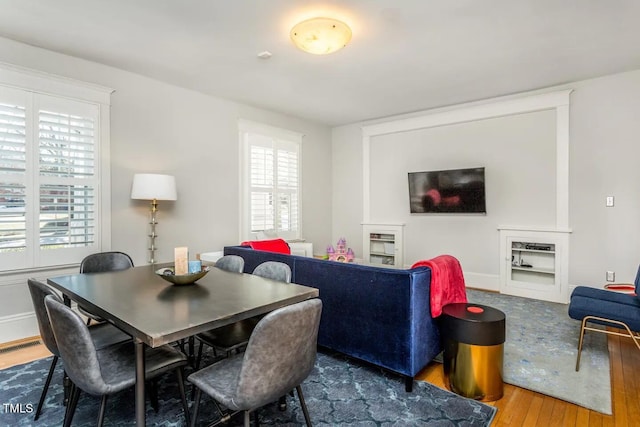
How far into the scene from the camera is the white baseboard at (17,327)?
10.3 feet

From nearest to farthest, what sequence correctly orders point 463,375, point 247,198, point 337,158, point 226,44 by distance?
point 463,375
point 226,44
point 247,198
point 337,158

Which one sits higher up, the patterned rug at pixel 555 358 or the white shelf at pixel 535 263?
the white shelf at pixel 535 263

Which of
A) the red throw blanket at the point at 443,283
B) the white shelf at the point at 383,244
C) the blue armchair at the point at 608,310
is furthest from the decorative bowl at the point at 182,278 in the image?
the white shelf at the point at 383,244

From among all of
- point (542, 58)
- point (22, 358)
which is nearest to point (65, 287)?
point (22, 358)

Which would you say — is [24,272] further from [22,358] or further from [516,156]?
[516,156]

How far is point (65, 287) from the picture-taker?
6.71 feet

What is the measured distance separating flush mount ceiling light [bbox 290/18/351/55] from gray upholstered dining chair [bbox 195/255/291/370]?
1.81 metres

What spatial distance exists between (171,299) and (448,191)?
174 inches

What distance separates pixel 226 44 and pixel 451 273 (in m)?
2.87

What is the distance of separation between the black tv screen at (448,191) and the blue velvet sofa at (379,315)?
2969mm

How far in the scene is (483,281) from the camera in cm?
498

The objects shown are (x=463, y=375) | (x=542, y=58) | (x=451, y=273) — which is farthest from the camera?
(x=542, y=58)

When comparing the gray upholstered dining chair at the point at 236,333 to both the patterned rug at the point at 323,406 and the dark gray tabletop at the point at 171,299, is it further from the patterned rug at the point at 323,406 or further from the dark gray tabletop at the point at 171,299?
the patterned rug at the point at 323,406

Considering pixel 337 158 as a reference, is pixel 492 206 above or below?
below
